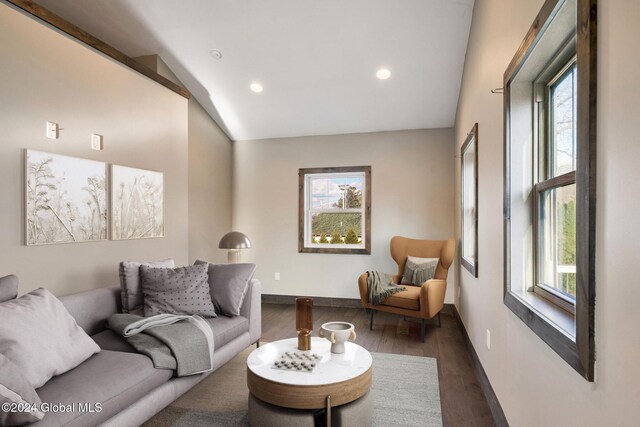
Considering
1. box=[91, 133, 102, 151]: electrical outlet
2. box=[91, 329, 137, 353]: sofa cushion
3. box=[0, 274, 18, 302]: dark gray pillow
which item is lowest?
box=[91, 329, 137, 353]: sofa cushion

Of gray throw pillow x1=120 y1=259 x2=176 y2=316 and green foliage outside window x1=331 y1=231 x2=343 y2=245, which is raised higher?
green foliage outside window x1=331 y1=231 x2=343 y2=245

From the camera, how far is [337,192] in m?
5.62

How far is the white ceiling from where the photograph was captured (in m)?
3.47

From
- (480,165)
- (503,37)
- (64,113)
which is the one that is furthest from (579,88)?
(64,113)

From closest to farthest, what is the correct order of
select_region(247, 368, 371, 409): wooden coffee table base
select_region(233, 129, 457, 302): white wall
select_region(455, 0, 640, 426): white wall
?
select_region(455, 0, 640, 426): white wall < select_region(247, 368, 371, 409): wooden coffee table base < select_region(233, 129, 457, 302): white wall

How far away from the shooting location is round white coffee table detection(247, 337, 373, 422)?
1.95 metres

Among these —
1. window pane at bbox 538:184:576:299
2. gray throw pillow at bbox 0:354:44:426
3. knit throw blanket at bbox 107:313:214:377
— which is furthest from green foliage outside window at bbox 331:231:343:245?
gray throw pillow at bbox 0:354:44:426

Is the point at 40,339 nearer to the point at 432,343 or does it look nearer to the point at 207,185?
the point at 432,343

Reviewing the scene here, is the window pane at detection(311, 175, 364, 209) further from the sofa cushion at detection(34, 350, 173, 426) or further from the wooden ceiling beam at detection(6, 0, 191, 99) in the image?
the sofa cushion at detection(34, 350, 173, 426)

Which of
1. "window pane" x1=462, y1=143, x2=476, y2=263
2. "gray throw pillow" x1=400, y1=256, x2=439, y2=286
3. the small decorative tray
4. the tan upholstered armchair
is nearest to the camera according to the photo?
the small decorative tray

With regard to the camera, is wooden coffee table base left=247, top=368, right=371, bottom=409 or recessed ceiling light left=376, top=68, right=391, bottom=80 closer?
wooden coffee table base left=247, top=368, right=371, bottom=409

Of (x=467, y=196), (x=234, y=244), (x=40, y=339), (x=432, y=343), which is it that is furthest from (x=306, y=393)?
(x=467, y=196)

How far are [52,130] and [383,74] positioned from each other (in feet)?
10.3

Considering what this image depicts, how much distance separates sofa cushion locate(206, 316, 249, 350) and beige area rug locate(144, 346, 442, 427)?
30 centimetres
